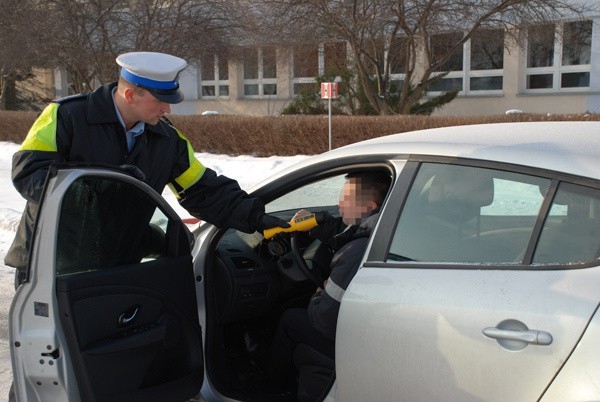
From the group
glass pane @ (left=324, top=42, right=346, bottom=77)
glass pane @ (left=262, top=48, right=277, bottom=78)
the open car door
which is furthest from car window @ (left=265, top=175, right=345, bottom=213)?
glass pane @ (left=262, top=48, right=277, bottom=78)

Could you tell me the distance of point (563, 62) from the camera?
20.6 metres

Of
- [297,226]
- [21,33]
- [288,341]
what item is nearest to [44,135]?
[297,226]

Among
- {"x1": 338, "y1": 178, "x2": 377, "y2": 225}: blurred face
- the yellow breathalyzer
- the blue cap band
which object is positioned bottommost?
the yellow breathalyzer

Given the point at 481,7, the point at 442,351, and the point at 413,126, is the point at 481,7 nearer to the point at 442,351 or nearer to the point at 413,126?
the point at 413,126

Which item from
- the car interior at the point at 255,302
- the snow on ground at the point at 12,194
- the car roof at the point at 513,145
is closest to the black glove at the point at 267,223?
the car interior at the point at 255,302

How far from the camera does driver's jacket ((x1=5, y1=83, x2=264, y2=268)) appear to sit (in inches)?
113

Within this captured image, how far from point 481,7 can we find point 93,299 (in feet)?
42.8

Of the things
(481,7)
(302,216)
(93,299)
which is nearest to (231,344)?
(302,216)

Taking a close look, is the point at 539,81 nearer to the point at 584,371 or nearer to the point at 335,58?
Answer: the point at 335,58

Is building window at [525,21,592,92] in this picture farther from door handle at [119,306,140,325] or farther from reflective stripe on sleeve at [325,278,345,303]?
door handle at [119,306,140,325]

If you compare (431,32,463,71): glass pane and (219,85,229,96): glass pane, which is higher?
(431,32,463,71): glass pane

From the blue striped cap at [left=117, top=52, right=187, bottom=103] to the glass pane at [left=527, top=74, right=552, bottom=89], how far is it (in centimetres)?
1973

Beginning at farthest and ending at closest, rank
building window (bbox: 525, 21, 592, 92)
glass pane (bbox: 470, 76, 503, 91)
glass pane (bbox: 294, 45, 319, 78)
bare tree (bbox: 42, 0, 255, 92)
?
1. glass pane (bbox: 470, 76, 503, 91)
2. building window (bbox: 525, 21, 592, 92)
3. glass pane (bbox: 294, 45, 319, 78)
4. bare tree (bbox: 42, 0, 255, 92)

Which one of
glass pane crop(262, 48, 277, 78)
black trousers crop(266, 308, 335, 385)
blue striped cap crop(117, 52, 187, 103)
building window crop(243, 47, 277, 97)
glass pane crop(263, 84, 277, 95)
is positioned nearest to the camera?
blue striped cap crop(117, 52, 187, 103)
